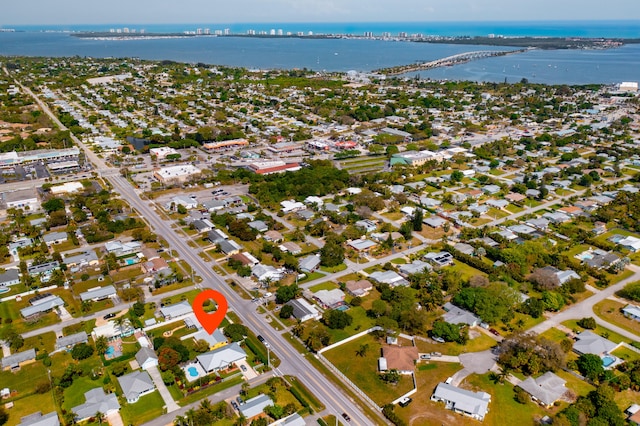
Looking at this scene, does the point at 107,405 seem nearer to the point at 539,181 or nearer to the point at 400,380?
the point at 400,380

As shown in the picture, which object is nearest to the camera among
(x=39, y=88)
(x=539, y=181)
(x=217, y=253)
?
(x=217, y=253)

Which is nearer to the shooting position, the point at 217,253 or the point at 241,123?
the point at 217,253

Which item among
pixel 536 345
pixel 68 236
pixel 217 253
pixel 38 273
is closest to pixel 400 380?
pixel 536 345

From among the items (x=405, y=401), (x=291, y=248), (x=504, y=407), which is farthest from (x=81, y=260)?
(x=504, y=407)

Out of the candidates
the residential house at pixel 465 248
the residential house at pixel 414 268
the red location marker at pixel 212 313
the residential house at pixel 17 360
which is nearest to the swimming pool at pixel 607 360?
the residential house at pixel 414 268

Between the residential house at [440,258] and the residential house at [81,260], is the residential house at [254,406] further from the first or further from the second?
the residential house at [81,260]

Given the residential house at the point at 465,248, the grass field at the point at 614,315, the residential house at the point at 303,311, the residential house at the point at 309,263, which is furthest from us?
the residential house at the point at 465,248

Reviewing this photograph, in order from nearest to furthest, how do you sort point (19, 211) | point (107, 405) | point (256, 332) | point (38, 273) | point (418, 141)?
point (107, 405)
point (256, 332)
point (38, 273)
point (19, 211)
point (418, 141)

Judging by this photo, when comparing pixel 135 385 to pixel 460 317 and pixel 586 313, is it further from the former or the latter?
pixel 586 313
